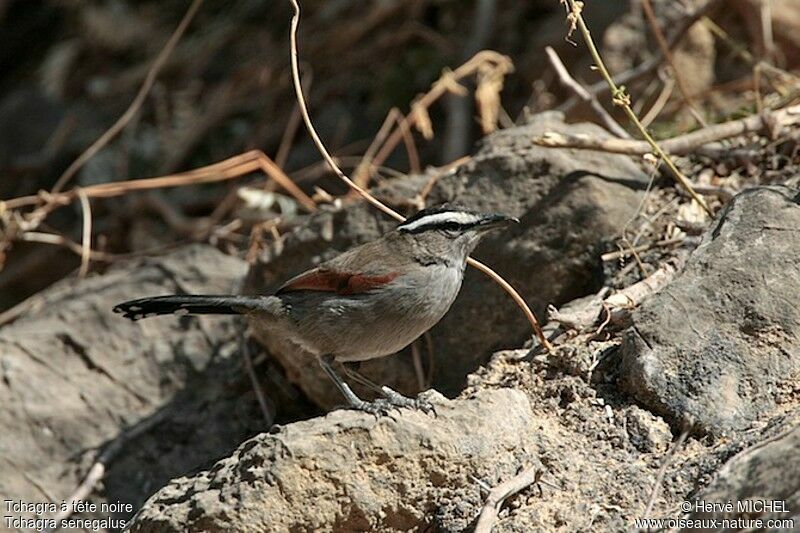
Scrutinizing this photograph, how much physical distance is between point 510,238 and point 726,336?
4.88 ft

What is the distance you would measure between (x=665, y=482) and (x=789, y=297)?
0.97 m

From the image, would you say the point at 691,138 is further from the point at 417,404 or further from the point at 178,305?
the point at 178,305

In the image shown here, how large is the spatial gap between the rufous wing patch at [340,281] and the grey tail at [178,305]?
0.30 metres

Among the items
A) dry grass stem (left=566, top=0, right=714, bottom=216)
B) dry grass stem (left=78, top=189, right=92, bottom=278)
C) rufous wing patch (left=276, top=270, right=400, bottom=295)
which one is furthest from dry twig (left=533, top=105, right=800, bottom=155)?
dry grass stem (left=78, top=189, right=92, bottom=278)

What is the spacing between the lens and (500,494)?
3734 mm

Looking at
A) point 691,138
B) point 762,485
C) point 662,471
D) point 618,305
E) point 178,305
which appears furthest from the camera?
point 691,138

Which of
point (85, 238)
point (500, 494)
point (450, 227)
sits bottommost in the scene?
point (85, 238)

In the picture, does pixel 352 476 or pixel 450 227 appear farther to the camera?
pixel 450 227

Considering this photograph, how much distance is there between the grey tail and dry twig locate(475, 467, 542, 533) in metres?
1.66

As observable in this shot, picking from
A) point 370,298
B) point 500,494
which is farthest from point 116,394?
point 500,494

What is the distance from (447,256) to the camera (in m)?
4.87

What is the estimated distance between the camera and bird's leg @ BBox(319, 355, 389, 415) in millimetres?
4000

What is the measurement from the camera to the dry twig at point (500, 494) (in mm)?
3633

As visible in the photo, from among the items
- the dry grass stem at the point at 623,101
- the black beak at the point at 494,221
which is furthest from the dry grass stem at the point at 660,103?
the black beak at the point at 494,221
